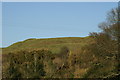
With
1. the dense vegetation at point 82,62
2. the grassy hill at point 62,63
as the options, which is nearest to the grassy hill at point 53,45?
the grassy hill at point 62,63

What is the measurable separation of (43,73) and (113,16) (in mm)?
6402

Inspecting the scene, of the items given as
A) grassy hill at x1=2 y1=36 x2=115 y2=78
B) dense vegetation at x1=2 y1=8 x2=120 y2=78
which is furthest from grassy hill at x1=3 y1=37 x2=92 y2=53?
dense vegetation at x1=2 y1=8 x2=120 y2=78

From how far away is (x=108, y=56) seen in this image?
787 inches

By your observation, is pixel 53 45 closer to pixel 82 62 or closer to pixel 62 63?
pixel 82 62

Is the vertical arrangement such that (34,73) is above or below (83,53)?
below

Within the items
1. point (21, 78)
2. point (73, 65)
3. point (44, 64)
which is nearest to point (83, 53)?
point (73, 65)

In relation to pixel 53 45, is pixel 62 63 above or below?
below

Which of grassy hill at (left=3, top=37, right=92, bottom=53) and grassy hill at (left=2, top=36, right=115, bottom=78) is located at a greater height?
grassy hill at (left=3, top=37, right=92, bottom=53)

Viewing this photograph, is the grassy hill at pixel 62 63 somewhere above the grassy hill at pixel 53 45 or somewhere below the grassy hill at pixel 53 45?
below

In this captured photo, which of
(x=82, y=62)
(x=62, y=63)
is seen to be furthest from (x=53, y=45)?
(x=62, y=63)

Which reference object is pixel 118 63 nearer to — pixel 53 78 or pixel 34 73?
pixel 53 78

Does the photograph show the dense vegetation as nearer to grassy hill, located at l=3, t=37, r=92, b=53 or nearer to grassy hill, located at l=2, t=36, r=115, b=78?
grassy hill, located at l=2, t=36, r=115, b=78

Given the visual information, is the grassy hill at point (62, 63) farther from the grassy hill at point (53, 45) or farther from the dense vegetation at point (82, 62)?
the grassy hill at point (53, 45)

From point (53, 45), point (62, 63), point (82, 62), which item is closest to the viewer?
point (62, 63)
